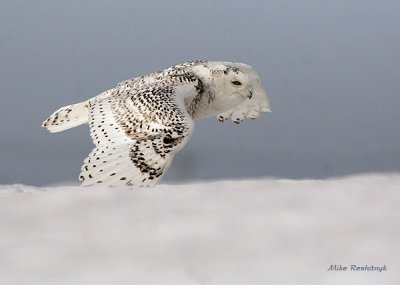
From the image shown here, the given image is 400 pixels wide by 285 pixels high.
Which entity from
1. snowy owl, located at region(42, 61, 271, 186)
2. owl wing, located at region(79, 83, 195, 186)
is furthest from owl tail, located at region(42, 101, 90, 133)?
owl wing, located at region(79, 83, 195, 186)

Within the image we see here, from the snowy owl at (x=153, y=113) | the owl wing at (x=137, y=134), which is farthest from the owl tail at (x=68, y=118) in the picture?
the owl wing at (x=137, y=134)

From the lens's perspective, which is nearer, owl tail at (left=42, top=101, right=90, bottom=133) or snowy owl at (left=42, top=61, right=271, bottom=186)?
snowy owl at (left=42, top=61, right=271, bottom=186)

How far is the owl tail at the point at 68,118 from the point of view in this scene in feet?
14.9

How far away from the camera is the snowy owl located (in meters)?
3.63

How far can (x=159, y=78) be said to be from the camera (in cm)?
452

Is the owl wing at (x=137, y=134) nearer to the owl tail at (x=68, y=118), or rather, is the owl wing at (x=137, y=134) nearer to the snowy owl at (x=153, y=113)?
the snowy owl at (x=153, y=113)

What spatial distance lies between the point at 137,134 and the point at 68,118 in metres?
0.81

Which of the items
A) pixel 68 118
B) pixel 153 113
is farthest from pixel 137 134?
pixel 68 118

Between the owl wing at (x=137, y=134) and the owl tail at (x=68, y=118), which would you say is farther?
the owl tail at (x=68, y=118)

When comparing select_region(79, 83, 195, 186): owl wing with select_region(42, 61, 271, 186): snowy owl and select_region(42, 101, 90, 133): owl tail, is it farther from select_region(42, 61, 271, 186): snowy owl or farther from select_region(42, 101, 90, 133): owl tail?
select_region(42, 101, 90, 133): owl tail

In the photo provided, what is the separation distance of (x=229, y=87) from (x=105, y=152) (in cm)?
124

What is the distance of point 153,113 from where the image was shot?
397 cm

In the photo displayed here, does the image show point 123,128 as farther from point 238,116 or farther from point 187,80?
point 238,116

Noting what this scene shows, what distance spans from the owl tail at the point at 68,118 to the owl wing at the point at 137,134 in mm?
228
